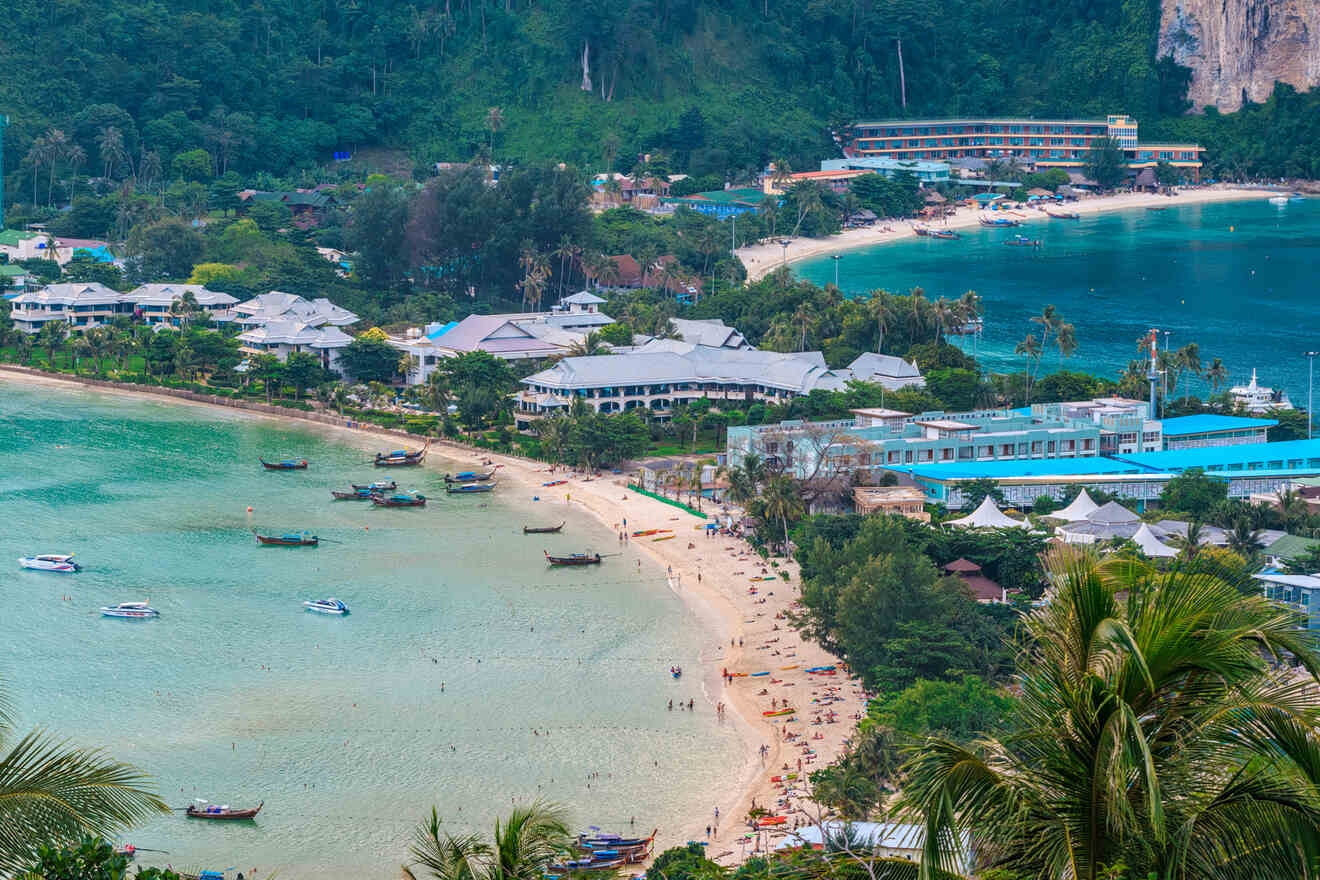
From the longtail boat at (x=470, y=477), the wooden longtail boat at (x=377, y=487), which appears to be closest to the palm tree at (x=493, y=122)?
the longtail boat at (x=470, y=477)

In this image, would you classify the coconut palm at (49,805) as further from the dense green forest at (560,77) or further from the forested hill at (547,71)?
the forested hill at (547,71)

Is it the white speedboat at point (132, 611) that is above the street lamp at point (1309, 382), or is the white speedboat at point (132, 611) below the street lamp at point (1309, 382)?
below

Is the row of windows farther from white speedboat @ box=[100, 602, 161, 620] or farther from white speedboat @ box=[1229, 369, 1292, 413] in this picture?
white speedboat @ box=[100, 602, 161, 620]

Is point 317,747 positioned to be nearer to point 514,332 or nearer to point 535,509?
point 535,509

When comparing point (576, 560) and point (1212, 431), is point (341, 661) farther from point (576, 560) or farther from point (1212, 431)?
point (1212, 431)

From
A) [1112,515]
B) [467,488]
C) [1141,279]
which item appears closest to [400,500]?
[467,488]

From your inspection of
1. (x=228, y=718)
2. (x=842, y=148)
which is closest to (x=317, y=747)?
(x=228, y=718)
